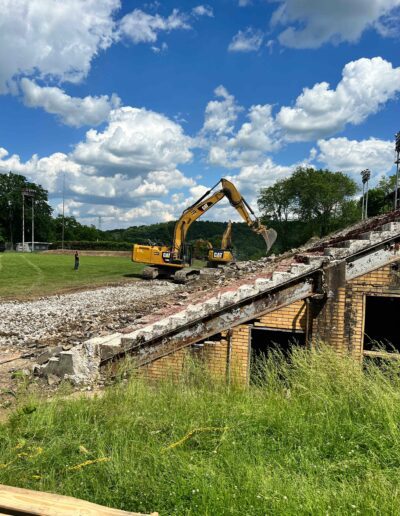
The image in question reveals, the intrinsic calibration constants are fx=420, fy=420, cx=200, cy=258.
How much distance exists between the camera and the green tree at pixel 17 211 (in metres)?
98.5

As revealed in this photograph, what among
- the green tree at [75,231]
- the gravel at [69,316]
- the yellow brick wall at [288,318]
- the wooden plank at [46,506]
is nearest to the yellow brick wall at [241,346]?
the yellow brick wall at [288,318]

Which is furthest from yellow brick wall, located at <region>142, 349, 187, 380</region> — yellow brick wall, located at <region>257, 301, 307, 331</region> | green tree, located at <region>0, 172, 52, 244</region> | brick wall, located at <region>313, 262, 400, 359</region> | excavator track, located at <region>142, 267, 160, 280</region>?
green tree, located at <region>0, 172, 52, 244</region>

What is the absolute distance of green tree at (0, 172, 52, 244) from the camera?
323ft

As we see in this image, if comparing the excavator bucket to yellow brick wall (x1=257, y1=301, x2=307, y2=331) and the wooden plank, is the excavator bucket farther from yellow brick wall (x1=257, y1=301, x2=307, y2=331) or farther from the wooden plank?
the wooden plank

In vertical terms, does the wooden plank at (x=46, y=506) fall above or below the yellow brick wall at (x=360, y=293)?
below

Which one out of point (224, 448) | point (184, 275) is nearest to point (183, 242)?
point (184, 275)

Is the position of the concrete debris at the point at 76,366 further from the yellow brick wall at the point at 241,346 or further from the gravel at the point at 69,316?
the gravel at the point at 69,316

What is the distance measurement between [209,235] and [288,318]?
84011 millimetres

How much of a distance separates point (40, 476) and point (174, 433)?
139 centimetres

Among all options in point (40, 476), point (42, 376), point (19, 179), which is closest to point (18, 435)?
point (40, 476)

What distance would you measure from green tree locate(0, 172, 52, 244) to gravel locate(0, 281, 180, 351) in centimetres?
8515

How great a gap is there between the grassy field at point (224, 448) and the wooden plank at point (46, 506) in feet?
1.51

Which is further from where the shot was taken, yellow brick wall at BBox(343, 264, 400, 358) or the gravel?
the gravel

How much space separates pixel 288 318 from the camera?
26.7ft
